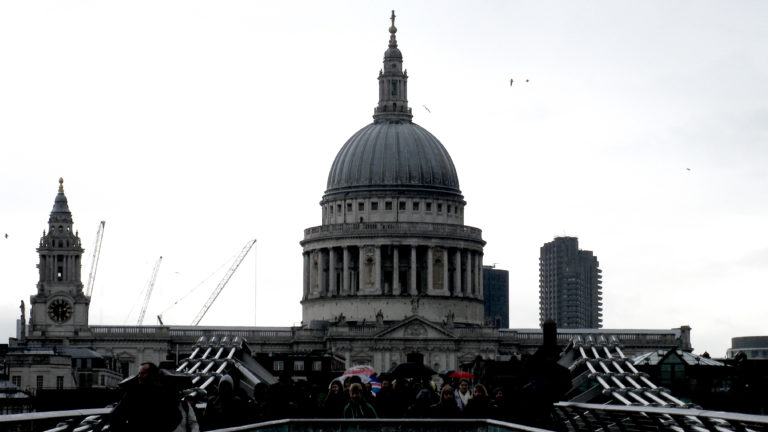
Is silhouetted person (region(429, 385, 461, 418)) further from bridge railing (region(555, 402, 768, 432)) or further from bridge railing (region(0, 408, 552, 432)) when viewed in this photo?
bridge railing (region(555, 402, 768, 432))

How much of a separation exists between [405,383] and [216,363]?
14.6m

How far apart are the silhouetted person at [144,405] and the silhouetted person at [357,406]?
12.9 meters

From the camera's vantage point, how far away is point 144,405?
2862 cm

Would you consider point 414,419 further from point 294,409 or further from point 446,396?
point 294,409

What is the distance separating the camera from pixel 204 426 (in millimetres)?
38938

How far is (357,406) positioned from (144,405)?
13517mm

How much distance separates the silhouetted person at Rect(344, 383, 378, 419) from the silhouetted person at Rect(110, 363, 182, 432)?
12.9 m

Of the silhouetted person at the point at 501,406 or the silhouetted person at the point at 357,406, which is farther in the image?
the silhouetted person at the point at 357,406

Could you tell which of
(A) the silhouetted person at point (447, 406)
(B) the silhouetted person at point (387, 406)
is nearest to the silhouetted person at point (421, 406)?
(B) the silhouetted person at point (387, 406)

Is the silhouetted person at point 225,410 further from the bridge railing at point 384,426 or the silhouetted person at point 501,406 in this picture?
the silhouetted person at point 501,406

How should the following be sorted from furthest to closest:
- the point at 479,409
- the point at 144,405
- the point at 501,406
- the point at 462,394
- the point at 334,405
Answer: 1. the point at 462,394
2. the point at 334,405
3. the point at 501,406
4. the point at 479,409
5. the point at 144,405

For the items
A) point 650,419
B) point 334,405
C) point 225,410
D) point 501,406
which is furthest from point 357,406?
point 650,419

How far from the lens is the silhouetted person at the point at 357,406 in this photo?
1635 inches

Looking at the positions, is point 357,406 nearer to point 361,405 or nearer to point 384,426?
point 361,405
